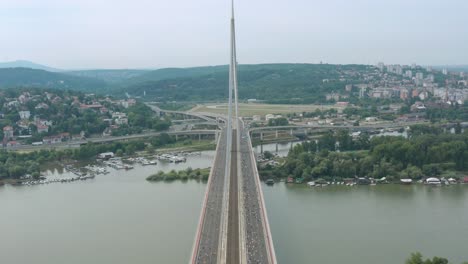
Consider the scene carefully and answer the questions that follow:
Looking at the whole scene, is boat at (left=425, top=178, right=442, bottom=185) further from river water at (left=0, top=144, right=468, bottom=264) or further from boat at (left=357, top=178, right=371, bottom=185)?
boat at (left=357, top=178, right=371, bottom=185)

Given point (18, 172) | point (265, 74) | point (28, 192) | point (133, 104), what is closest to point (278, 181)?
point (28, 192)

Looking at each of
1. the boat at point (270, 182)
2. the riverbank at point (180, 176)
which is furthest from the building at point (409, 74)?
the riverbank at point (180, 176)

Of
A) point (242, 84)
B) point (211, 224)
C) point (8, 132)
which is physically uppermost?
point (242, 84)

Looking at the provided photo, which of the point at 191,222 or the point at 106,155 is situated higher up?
the point at 106,155

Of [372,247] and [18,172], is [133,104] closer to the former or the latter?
[18,172]

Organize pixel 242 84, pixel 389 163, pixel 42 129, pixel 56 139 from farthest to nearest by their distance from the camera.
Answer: pixel 242 84
pixel 42 129
pixel 56 139
pixel 389 163

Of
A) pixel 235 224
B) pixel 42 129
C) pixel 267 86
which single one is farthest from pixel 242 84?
pixel 235 224

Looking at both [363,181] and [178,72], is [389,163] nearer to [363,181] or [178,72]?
[363,181]

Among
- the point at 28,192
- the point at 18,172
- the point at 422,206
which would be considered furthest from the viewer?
the point at 18,172
